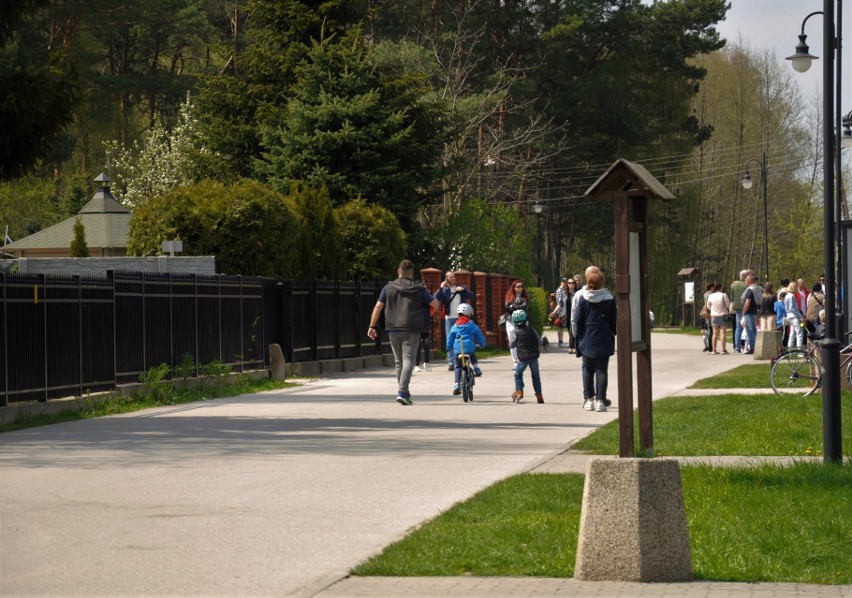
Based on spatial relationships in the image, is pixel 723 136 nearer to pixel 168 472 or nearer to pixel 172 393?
pixel 172 393

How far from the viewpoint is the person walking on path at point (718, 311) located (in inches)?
1492

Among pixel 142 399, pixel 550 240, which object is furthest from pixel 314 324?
pixel 550 240

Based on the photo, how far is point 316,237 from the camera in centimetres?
3416

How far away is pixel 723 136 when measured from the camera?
269 feet

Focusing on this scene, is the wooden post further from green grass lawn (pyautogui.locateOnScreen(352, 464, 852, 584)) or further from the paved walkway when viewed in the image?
the paved walkway

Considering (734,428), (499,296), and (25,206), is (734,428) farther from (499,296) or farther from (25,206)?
(25,206)

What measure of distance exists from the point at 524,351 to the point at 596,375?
1.49 meters

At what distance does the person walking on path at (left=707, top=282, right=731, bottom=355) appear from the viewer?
124 feet

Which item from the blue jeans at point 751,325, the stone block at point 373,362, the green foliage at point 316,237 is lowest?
the stone block at point 373,362

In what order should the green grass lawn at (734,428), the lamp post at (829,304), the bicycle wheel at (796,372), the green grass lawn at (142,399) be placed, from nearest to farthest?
the lamp post at (829,304) → the green grass lawn at (734,428) → the green grass lawn at (142,399) → the bicycle wheel at (796,372)

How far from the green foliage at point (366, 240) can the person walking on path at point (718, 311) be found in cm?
828

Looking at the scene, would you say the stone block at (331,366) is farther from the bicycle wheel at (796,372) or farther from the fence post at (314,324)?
the bicycle wheel at (796,372)

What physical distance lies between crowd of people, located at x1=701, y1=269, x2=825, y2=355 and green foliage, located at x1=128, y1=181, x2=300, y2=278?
41.7 feet

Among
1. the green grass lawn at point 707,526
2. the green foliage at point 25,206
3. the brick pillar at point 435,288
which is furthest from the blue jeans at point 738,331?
the green foliage at point 25,206
